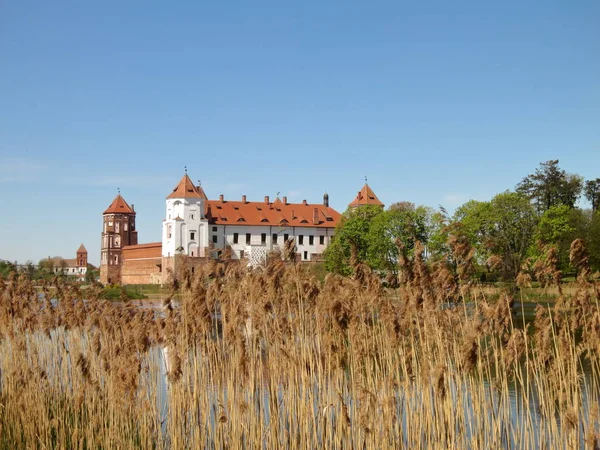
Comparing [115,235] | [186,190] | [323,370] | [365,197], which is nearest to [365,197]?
[365,197]

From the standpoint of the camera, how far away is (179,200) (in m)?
84.7

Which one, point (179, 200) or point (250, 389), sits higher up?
point (179, 200)

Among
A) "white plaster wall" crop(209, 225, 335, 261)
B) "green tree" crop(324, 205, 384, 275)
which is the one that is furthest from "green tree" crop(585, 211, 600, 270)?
"white plaster wall" crop(209, 225, 335, 261)

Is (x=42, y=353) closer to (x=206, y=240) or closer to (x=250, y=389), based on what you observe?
(x=250, y=389)

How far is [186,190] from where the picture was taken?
84.9 metres

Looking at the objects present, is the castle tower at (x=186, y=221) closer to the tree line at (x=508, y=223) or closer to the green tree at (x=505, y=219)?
the tree line at (x=508, y=223)

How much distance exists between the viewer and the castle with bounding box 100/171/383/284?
8344 cm

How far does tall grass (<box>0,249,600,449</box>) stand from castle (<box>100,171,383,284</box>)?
Answer: 71381 mm

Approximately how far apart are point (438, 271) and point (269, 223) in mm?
81124

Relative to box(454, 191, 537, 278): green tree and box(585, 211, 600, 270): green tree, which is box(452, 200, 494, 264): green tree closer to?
box(454, 191, 537, 278): green tree

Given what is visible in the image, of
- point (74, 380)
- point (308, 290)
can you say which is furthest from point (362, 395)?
point (74, 380)

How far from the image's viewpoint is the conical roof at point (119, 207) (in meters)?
105

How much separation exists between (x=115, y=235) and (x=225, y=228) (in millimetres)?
23764

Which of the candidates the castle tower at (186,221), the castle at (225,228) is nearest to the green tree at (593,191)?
the castle at (225,228)
